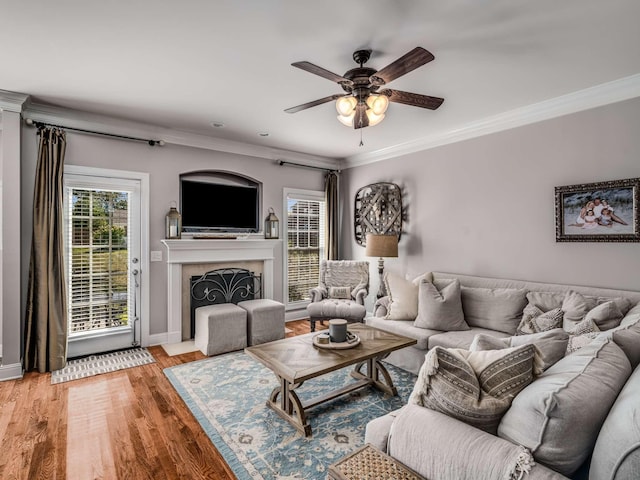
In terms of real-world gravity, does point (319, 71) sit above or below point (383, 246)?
above

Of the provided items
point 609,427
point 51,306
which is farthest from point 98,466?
point 609,427

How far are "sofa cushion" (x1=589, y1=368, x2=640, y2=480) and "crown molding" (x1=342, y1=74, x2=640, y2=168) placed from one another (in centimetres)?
299

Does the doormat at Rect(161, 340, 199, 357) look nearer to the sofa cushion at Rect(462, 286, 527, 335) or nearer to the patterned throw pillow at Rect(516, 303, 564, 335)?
the sofa cushion at Rect(462, 286, 527, 335)

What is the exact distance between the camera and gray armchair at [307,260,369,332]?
14.4 feet

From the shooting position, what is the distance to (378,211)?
5152 mm

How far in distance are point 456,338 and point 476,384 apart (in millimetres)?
1865

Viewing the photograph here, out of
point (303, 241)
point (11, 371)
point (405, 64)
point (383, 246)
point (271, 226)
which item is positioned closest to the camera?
point (405, 64)

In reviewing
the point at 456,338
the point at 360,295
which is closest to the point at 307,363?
the point at 456,338

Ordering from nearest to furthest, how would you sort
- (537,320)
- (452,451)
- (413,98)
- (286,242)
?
(452,451)
(413,98)
(537,320)
(286,242)

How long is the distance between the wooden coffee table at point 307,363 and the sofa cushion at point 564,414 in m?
1.25

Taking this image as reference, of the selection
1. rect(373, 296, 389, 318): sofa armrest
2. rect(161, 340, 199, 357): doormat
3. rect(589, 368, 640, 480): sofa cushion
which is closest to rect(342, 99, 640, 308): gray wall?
rect(373, 296, 389, 318): sofa armrest

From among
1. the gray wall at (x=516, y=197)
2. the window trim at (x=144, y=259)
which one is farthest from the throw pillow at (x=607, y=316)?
the window trim at (x=144, y=259)

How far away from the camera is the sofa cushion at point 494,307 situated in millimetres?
3211

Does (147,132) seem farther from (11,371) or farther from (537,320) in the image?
(537,320)
